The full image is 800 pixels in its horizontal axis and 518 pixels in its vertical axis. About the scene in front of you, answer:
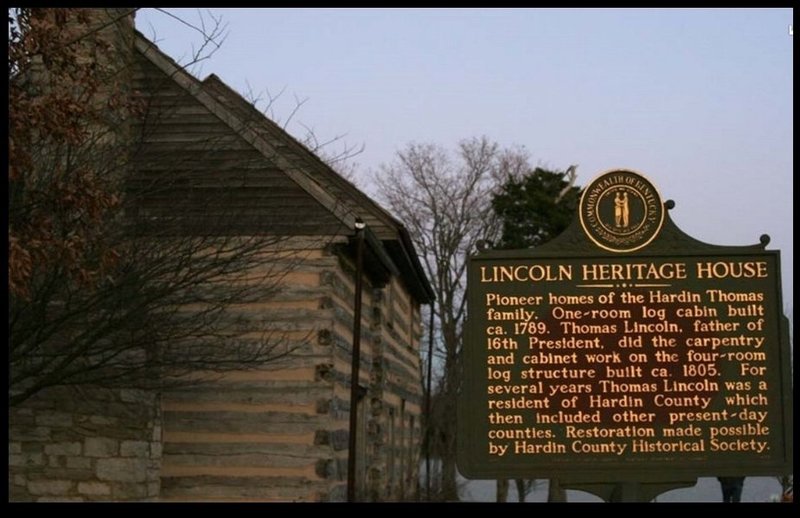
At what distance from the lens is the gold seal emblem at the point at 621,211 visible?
8688 millimetres

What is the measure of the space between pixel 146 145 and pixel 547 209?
23212 mm

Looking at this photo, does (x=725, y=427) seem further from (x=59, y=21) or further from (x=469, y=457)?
(x=59, y=21)

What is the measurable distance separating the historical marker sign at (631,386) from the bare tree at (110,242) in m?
3.36

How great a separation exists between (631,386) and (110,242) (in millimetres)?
5394

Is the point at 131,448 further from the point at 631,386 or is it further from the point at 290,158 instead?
the point at 631,386

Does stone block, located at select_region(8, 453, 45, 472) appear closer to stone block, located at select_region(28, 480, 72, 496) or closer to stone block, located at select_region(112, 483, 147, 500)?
stone block, located at select_region(28, 480, 72, 496)

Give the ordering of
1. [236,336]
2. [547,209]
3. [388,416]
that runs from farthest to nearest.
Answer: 1. [547,209]
2. [388,416]
3. [236,336]

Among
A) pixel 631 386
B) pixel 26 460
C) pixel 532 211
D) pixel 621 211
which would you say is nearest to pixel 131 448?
pixel 26 460

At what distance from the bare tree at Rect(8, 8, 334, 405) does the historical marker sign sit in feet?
11.0

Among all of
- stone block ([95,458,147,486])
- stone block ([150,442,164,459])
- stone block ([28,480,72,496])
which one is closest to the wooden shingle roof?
stone block ([150,442,164,459])

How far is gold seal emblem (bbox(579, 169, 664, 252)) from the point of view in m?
8.69
